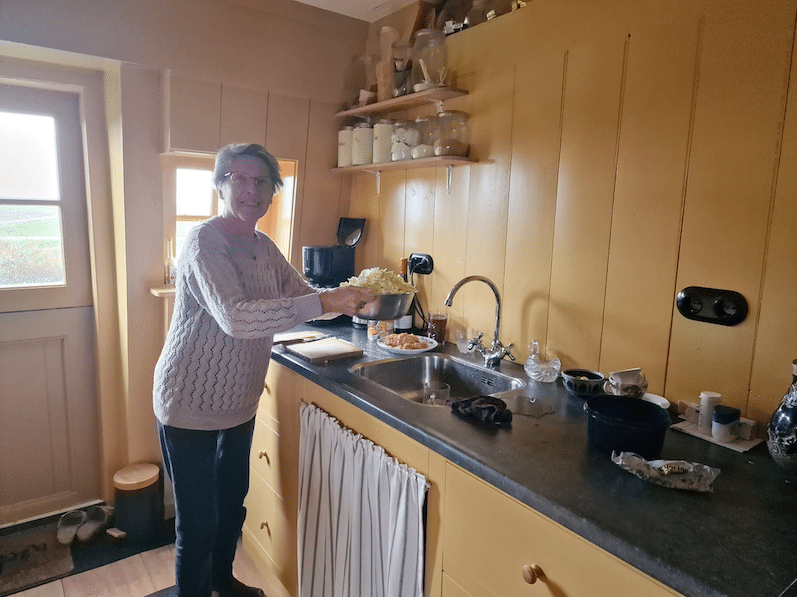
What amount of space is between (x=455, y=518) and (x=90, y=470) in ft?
6.79

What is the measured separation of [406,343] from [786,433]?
1.24 metres

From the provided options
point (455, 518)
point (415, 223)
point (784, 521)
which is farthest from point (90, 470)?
point (784, 521)

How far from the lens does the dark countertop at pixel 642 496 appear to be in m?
0.87

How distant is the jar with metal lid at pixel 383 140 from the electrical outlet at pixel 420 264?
16.9 inches

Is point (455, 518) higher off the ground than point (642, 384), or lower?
lower

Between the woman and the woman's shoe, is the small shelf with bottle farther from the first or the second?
the woman's shoe

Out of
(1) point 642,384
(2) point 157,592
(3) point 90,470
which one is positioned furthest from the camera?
(3) point 90,470

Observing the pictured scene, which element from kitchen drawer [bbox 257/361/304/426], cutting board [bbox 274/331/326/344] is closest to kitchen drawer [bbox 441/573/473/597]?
kitchen drawer [bbox 257/361/304/426]

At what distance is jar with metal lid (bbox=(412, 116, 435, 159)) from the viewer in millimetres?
2117

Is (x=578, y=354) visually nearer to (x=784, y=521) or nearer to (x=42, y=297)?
(x=784, y=521)

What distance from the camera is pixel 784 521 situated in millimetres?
1001

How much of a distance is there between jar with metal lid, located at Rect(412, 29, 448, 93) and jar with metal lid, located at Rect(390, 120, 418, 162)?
154 mm

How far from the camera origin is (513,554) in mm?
1142

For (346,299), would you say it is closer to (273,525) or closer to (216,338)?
(216,338)
